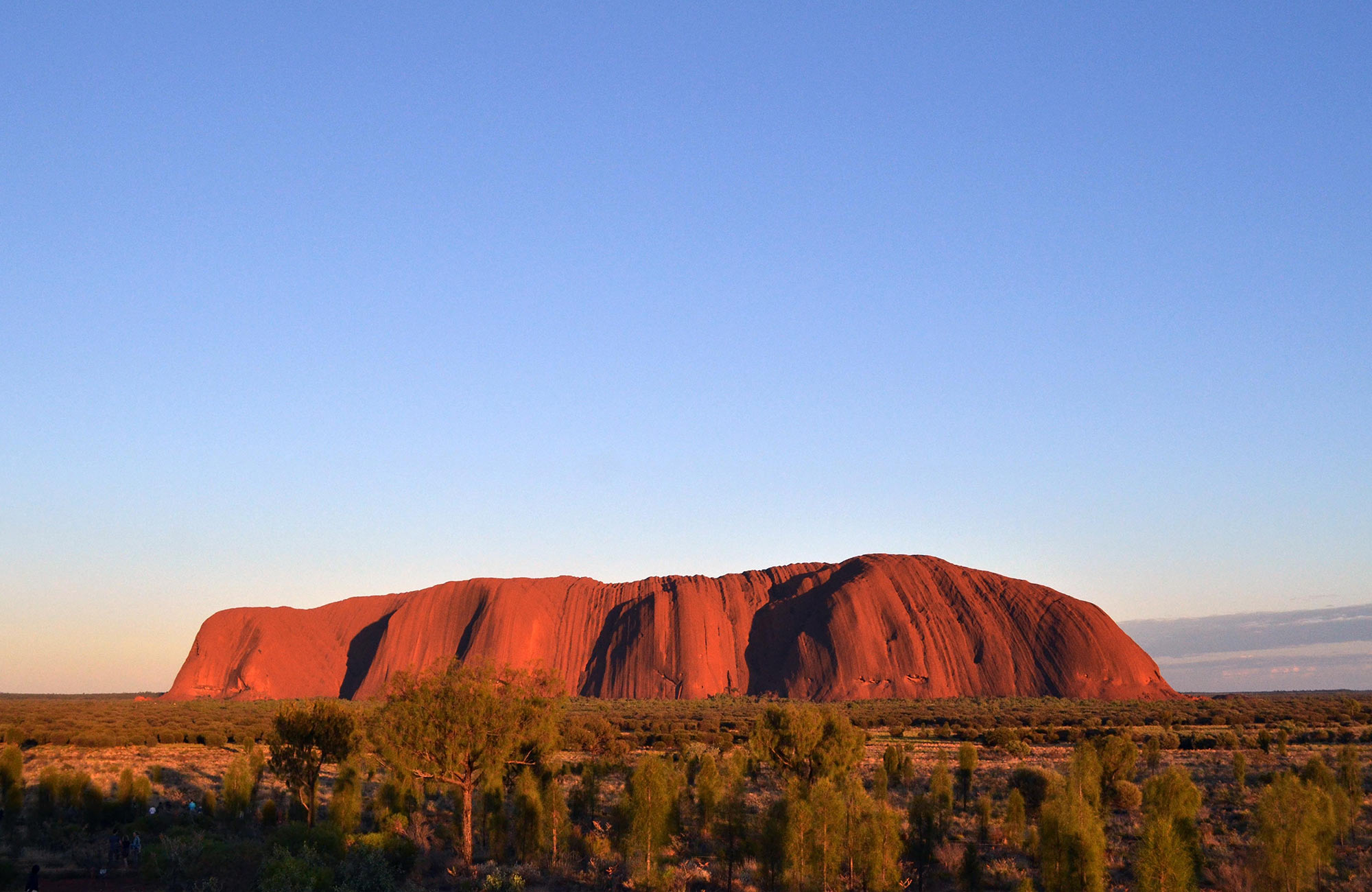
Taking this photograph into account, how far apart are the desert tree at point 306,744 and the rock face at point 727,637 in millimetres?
73158

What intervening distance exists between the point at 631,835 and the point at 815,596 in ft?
308

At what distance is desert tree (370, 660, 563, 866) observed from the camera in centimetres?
2067

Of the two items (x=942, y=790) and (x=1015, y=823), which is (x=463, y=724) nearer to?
(x=942, y=790)

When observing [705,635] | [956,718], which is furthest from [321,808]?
[705,635]

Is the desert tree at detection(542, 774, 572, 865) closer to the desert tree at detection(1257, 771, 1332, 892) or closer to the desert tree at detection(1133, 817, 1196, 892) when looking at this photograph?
the desert tree at detection(1133, 817, 1196, 892)

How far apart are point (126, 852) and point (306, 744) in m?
5.34

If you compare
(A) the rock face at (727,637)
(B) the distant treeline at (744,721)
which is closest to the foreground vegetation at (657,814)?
(B) the distant treeline at (744,721)

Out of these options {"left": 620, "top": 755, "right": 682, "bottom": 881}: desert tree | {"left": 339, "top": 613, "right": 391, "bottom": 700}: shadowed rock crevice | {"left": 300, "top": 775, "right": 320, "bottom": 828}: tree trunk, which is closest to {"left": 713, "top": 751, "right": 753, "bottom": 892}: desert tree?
{"left": 620, "top": 755, "right": 682, "bottom": 881}: desert tree

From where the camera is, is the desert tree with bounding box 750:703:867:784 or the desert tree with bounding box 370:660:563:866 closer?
the desert tree with bounding box 370:660:563:866

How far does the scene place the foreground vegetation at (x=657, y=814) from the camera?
1673 centimetres

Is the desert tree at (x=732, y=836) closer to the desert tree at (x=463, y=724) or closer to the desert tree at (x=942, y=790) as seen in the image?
the desert tree at (x=463, y=724)

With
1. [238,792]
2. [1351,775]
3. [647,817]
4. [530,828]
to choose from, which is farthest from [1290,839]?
[238,792]

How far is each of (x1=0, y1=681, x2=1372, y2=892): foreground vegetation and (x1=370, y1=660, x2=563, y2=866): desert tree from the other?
0.05 m

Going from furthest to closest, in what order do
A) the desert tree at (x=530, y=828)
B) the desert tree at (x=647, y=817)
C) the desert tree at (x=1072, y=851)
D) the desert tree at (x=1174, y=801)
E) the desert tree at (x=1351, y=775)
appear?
the desert tree at (x=1351, y=775) → the desert tree at (x=530, y=828) → the desert tree at (x=647, y=817) → the desert tree at (x=1174, y=801) → the desert tree at (x=1072, y=851)
